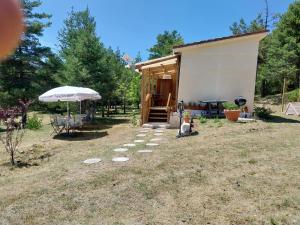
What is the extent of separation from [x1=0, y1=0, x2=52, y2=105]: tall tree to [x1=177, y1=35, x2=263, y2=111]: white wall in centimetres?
1044

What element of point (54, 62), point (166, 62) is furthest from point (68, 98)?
point (54, 62)

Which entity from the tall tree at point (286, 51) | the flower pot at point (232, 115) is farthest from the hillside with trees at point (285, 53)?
the flower pot at point (232, 115)

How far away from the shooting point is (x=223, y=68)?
46.9ft

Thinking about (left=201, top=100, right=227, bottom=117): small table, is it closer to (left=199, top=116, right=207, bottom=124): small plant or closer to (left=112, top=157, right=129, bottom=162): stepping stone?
(left=199, top=116, right=207, bottom=124): small plant

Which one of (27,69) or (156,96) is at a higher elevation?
(27,69)

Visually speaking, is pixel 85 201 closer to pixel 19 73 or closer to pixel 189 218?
pixel 189 218

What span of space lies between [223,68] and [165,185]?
9.93m

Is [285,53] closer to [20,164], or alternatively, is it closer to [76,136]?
[76,136]

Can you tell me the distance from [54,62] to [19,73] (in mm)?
2858

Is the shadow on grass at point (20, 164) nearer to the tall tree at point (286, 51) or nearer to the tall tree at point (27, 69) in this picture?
the tall tree at point (27, 69)

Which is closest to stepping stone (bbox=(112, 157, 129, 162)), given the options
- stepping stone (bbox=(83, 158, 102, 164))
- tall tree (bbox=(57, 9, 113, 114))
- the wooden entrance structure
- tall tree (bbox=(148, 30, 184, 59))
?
stepping stone (bbox=(83, 158, 102, 164))

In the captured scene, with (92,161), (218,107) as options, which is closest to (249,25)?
(218,107)

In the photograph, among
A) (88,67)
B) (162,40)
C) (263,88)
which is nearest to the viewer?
(88,67)

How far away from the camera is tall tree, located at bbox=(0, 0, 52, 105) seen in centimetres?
1889
